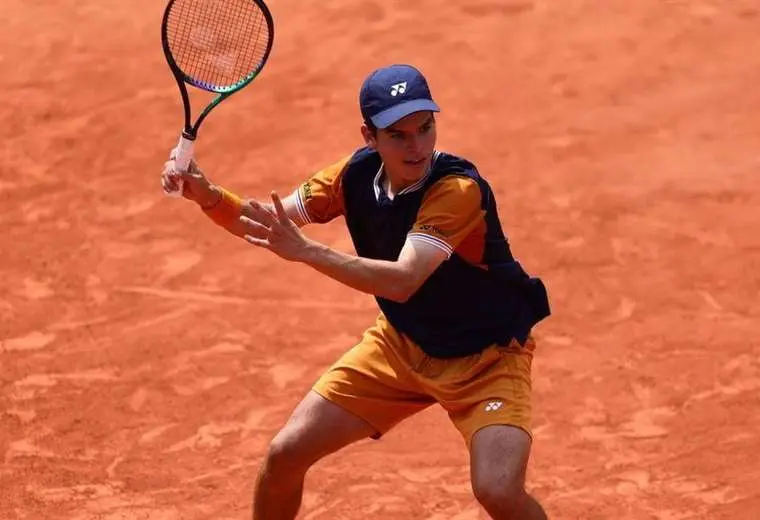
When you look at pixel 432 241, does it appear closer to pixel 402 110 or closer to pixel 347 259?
pixel 347 259

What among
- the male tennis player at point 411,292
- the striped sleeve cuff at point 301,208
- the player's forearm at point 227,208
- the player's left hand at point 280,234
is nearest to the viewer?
the player's left hand at point 280,234

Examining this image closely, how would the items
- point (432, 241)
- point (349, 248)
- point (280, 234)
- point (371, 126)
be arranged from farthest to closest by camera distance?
point (349, 248) → point (371, 126) → point (432, 241) → point (280, 234)

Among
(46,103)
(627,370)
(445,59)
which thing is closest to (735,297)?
(627,370)

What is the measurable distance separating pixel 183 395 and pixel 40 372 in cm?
96

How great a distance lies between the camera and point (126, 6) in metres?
13.0

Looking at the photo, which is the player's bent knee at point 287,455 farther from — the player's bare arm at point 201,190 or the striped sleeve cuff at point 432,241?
the striped sleeve cuff at point 432,241

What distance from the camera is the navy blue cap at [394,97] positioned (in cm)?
535

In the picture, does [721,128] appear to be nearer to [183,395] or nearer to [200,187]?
[183,395]

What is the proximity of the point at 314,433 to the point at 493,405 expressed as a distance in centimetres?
78

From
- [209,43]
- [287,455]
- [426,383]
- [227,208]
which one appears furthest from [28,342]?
[426,383]

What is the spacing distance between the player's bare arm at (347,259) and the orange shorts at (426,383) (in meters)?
0.53

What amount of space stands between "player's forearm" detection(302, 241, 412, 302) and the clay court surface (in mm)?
Answer: 2184

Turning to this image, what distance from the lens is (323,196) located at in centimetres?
594

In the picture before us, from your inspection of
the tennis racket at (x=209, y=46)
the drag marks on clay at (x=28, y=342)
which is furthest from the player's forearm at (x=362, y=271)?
the drag marks on clay at (x=28, y=342)
